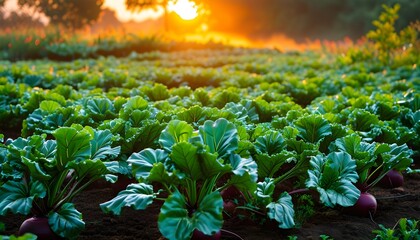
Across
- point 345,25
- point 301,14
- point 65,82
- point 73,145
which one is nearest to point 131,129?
point 73,145

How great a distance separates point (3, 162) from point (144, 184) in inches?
36.0

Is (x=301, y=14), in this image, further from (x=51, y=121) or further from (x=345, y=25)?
(x=51, y=121)

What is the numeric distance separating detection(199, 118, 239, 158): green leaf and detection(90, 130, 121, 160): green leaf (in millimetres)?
562

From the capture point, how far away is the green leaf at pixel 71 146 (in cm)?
280

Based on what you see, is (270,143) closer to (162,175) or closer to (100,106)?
(162,175)

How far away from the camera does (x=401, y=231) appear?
118 inches

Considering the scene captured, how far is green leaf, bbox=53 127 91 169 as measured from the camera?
2797mm

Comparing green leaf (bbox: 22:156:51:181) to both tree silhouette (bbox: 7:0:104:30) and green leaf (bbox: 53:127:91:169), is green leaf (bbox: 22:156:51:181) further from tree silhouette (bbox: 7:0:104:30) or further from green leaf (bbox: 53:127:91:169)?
tree silhouette (bbox: 7:0:104:30)

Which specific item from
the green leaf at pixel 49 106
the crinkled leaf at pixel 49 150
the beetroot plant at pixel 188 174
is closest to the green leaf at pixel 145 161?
the beetroot plant at pixel 188 174

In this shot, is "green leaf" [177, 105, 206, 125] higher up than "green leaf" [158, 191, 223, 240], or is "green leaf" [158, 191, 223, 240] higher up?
"green leaf" [177, 105, 206, 125]

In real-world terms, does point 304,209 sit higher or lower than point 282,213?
lower

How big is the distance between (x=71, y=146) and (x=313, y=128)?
171cm

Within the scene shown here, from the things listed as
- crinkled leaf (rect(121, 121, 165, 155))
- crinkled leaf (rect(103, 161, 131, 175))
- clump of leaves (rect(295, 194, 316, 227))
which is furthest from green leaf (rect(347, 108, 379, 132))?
crinkled leaf (rect(103, 161, 131, 175))

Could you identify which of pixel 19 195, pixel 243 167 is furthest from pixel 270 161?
pixel 19 195
